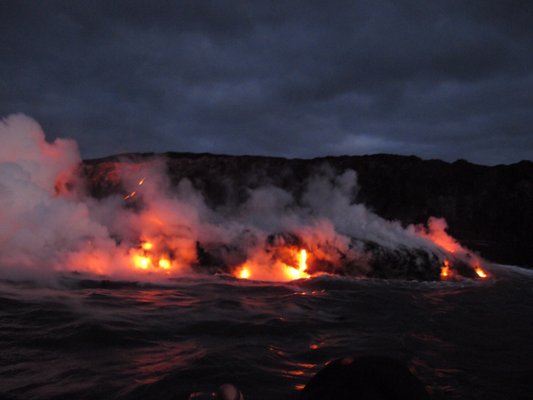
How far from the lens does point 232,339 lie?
16.0ft

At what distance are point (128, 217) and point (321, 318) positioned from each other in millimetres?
7669

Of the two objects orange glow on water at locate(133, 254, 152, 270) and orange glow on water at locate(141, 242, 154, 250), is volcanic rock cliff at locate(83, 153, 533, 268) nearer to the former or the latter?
orange glow on water at locate(141, 242, 154, 250)

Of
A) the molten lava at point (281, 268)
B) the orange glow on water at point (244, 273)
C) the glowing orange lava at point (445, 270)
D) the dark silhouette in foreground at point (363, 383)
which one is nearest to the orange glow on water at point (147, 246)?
the molten lava at point (281, 268)

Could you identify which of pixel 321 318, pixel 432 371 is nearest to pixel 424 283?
pixel 321 318

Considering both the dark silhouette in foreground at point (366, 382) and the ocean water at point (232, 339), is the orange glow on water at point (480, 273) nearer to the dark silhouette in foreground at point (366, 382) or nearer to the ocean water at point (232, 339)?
the ocean water at point (232, 339)

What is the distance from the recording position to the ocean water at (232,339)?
11.5 feet

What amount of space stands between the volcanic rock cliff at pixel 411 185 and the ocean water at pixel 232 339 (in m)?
18.5

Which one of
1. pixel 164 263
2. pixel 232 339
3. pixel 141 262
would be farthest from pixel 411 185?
pixel 232 339

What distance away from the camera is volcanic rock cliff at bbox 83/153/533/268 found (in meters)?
25.1

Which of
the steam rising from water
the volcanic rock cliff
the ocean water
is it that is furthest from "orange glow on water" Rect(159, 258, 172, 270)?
the volcanic rock cliff

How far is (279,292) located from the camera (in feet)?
27.5

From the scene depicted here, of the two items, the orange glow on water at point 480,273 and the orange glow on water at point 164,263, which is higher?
the orange glow on water at point 164,263

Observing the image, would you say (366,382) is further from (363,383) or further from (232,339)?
(232,339)

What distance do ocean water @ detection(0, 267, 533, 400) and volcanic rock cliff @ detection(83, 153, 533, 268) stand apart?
60.6ft
